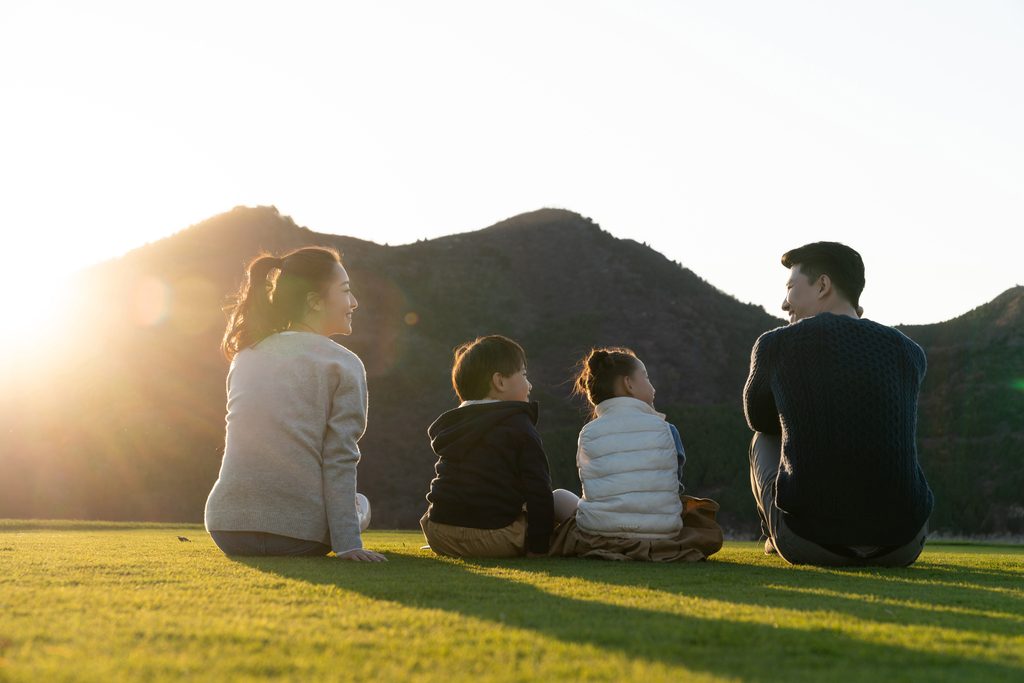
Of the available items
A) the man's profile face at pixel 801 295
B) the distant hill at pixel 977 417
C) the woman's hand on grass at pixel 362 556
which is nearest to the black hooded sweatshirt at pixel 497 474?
the woman's hand on grass at pixel 362 556

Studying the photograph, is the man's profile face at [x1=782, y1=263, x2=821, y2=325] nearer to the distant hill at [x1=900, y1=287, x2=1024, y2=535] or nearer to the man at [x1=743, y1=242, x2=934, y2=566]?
the man at [x1=743, y1=242, x2=934, y2=566]

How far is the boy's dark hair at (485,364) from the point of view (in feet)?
12.2

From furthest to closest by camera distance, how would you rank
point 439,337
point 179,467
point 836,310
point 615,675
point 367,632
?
point 439,337
point 179,467
point 836,310
point 367,632
point 615,675

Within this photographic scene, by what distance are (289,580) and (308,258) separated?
169 cm

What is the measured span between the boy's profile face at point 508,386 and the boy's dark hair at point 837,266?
1.54 meters

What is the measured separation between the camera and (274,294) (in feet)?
10.8

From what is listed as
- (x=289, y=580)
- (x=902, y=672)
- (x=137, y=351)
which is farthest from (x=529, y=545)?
(x=137, y=351)

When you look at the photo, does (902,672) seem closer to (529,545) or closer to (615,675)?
(615,675)

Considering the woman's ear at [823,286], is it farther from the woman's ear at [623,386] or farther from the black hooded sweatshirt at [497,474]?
the black hooded sweatshirt at [497,474]

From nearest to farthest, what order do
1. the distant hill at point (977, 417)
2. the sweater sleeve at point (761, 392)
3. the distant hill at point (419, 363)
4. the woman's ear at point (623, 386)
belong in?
1. the sweater sleeve at point (761, 392)
2. the woman's ear at point (623, 386)
3. the distant hill at point (977, 417)
4. the distant hill at point (419, 363)

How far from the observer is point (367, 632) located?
137 cm

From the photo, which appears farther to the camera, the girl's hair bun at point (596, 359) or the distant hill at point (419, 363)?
the distant hill at point (419, 363)

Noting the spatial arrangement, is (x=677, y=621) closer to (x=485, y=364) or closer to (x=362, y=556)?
(x=362, y=556)

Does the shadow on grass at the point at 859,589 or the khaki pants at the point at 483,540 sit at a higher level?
the shadow on grass at the point at 859,589
